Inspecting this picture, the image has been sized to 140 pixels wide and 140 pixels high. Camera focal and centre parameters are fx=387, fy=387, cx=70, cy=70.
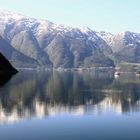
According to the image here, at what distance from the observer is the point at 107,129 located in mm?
77500

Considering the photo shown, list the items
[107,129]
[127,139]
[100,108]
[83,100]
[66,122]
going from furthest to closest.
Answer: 1. [83,100]
2. [100,108]
3. [66,122]
4. [107,129]
5. [127,139]

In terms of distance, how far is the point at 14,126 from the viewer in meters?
78.1

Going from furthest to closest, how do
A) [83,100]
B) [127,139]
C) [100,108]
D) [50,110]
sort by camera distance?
[83,100], [100,108], [50,110], [127,139]

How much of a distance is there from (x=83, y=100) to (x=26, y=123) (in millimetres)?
52683

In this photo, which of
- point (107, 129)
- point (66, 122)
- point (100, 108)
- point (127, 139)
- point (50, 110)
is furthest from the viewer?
point (100, 108)

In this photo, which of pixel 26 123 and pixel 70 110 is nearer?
pixel 26 123

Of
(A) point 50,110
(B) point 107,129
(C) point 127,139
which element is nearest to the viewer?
(C) point 127,139

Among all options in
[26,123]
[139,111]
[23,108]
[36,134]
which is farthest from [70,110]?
[36,134]

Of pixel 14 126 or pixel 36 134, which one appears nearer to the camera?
pixel 36 134

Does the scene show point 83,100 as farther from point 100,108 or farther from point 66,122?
point 66,122

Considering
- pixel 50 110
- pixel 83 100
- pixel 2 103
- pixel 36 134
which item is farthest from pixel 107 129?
pixel 83 100

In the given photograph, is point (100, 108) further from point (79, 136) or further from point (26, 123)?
point (79, 136)

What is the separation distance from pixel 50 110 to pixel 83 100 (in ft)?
97.1

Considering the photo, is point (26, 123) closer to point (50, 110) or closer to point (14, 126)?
point (14, 126)
